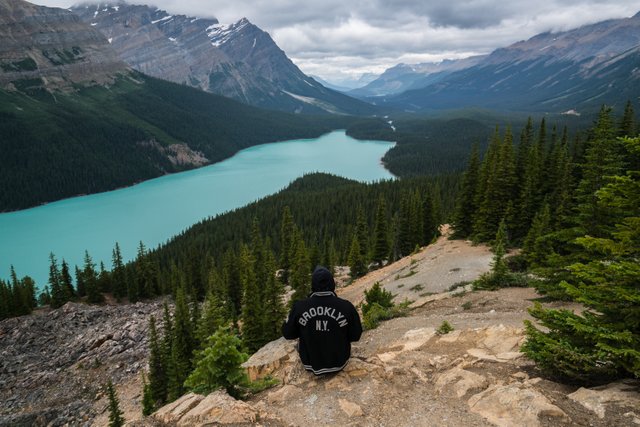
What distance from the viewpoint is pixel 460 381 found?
30.0 feet

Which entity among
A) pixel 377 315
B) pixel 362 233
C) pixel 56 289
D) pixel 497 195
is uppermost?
pixel 497 195

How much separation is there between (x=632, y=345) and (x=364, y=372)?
5663mm

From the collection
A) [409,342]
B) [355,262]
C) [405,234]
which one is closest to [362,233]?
[405,234]

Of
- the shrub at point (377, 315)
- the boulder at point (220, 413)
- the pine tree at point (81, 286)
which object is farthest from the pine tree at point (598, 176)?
the pine tree at point (81, 286)

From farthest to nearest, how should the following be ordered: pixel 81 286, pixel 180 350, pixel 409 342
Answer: pixel 81 286 < pixel 180 350 < pixel 409 342

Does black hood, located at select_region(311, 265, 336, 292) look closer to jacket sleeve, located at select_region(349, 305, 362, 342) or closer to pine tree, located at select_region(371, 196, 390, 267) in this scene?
jacket sleeve, located at select_region(349, 305, 362, 342)

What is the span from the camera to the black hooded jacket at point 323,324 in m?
9.05

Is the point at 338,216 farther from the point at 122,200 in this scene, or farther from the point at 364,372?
the point at 122,200

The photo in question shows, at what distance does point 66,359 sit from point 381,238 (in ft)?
134

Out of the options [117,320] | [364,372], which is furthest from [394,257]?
[364,372]

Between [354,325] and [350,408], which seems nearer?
[350,408]

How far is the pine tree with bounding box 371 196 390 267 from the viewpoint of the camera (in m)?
52.9

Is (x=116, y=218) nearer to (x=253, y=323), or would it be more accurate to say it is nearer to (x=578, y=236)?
(x=253, y=323)

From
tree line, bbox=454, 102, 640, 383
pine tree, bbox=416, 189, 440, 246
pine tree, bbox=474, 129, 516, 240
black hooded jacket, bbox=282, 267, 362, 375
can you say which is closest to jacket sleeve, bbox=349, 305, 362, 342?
black hooded jacket, bbox=282, 267, 362, 375
